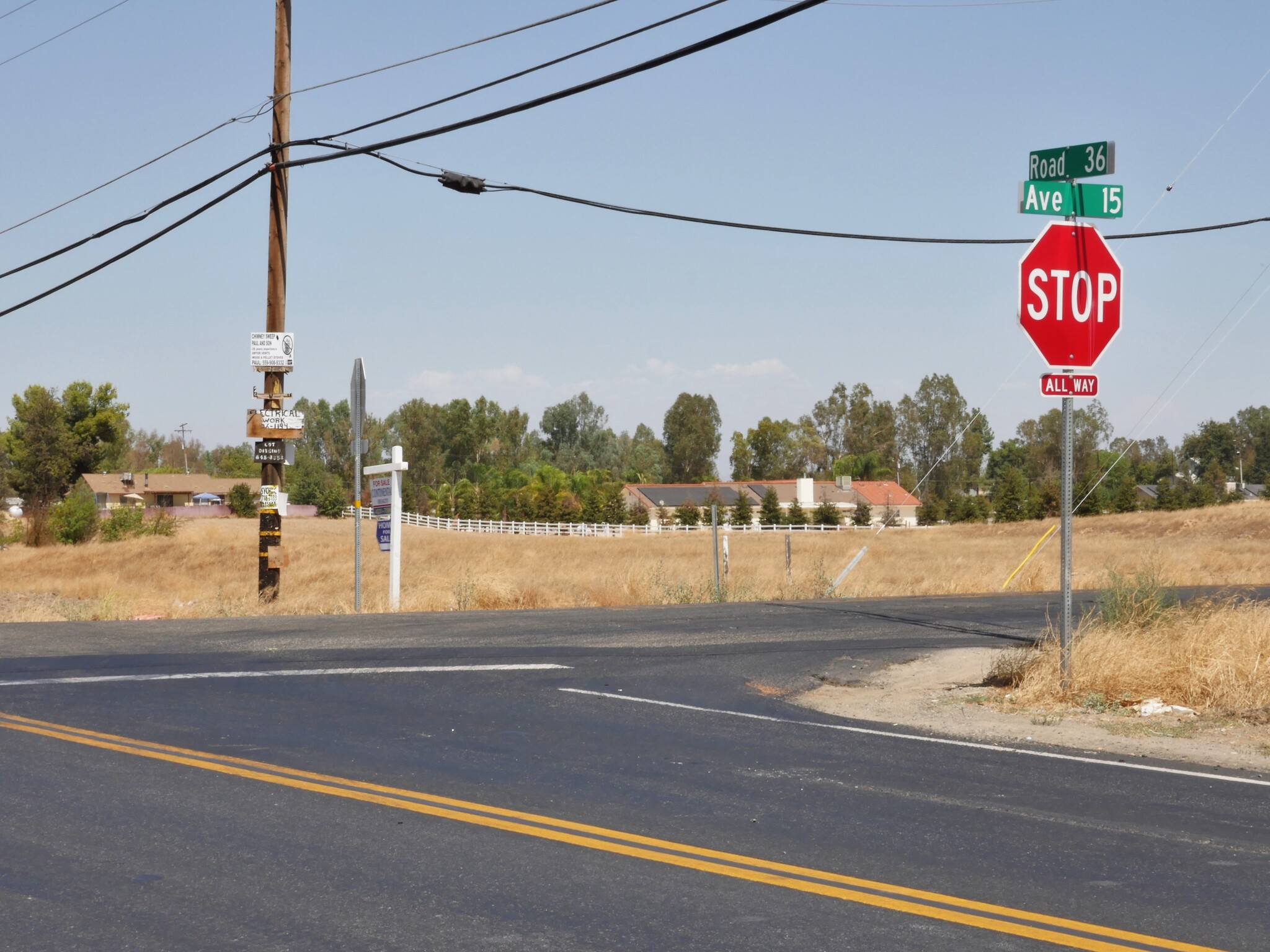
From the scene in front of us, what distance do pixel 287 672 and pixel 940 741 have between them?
6.42 meters

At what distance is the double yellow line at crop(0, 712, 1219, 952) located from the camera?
4.84 metres

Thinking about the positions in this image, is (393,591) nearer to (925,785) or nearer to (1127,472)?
(925,785)

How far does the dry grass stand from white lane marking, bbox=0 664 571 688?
4.73 metres

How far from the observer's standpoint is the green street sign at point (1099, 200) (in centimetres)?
1038

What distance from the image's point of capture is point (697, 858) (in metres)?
5.80

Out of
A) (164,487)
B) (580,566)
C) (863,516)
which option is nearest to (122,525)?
A: (580,566)

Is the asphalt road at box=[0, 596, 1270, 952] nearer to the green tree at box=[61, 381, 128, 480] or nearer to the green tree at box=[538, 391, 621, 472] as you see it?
the green tree at box=[61, 381, 128, 480]

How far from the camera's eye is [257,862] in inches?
225

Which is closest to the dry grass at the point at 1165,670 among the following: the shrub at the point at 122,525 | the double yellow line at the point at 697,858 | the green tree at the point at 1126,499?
the double yellow line at the point at 697,858

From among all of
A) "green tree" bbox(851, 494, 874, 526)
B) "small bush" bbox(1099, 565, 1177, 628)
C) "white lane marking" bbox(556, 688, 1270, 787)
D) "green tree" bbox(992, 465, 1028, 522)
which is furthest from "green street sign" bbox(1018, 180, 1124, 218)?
"green tree" bbox(851, 494, 874, 526)

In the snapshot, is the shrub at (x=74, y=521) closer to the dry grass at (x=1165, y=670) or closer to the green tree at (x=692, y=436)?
the dry grass at (x=1165, y=670)

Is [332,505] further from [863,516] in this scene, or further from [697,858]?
[697,858]

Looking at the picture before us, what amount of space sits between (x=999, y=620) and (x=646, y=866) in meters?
13.0

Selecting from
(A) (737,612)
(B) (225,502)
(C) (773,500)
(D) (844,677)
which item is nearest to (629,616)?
(A) (737,612)
